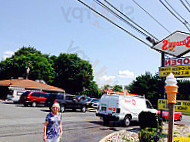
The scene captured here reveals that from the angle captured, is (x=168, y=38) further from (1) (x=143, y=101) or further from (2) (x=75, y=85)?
(2) (x=75, y=85)

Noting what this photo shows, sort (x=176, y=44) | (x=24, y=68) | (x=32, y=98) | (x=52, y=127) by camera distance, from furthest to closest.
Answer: (x=24, y=68) < (x=32, y=98) < (x=176, y=44) < (x=52, y=127)

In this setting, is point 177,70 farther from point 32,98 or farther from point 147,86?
point 147,86

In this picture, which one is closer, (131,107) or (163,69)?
(163,69)

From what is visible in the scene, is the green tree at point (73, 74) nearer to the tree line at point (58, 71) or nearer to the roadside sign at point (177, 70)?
the tree line at point (58, 71)

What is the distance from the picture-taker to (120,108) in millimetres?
13422

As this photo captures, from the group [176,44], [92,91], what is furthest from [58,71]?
[176,44]

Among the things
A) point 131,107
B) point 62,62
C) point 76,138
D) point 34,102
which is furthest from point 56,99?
point 62,62

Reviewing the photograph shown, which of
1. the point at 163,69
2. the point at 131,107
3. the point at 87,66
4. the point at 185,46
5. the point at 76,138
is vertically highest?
the point at 87,66

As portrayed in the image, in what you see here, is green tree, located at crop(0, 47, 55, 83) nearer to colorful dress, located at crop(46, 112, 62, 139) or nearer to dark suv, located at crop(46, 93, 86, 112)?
dark suv, located at crop(46, 93, 86, 112)

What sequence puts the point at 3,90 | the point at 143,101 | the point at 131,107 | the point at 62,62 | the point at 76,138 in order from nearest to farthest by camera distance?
the point at 76,138
the point at 131,107
the point at 143,101
the point at 3,90
the point at 62,62

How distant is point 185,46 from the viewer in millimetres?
11383

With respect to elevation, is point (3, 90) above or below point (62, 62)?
below

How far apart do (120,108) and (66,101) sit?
29.4 ft

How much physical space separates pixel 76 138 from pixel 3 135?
3.21 m
